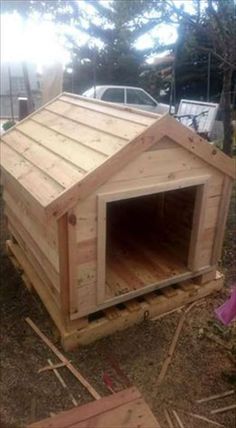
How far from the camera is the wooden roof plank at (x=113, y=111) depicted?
8.85 ft

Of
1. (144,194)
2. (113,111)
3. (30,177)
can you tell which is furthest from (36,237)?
(113,111)

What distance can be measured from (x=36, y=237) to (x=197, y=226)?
1.36 metres

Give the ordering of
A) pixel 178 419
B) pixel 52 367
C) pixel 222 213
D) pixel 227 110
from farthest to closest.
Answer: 1. pixel 227 110
2. pixel 222 213
3. pixel 52 367
4. pixel 178 419

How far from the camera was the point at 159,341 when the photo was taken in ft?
9.93

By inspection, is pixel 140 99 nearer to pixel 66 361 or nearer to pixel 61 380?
pixel 66 361

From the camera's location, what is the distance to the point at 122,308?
318 centimetres

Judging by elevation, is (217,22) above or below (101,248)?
above

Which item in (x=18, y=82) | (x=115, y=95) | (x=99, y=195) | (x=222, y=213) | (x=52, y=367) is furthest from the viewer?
(x=18, y=82)

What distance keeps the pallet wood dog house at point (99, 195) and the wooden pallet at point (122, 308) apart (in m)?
0.04

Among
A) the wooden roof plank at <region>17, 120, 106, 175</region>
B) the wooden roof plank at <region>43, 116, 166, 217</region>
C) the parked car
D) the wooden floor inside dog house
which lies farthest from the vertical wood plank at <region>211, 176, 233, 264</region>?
the parked car

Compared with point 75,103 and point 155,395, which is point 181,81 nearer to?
point 75,103

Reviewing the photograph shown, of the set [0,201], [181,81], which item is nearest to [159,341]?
[0,201]

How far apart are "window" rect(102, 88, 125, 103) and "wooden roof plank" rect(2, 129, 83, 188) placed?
29.7 feet

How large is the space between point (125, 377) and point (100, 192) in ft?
4.43
